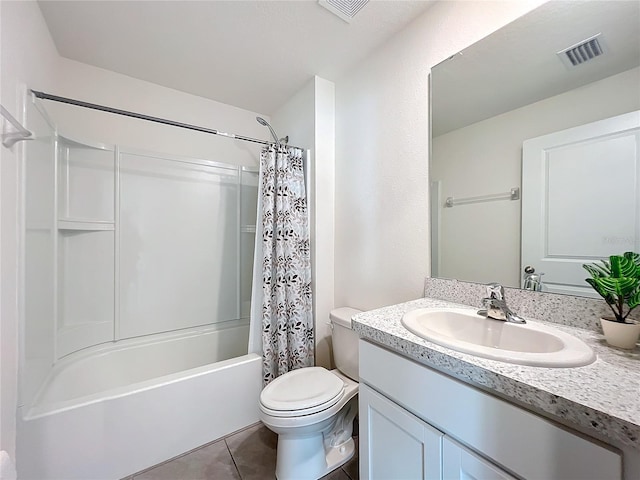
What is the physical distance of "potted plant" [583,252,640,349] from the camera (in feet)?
2.36

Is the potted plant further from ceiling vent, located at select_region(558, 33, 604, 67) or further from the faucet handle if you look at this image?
ceiling vent, located at select_region(558, 33, 604, 67)

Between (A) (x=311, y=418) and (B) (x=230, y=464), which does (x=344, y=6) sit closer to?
(A) (x=311, y=418)

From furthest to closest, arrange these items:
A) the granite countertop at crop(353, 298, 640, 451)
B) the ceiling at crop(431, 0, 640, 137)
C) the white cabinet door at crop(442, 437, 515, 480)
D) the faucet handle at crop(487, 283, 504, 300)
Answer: the faucet handle at crop(487, 283, 504, 300)
the ceiling at crop(431, 0, 640, 137)
the white cabinet door at crop(442, 437, 515, 480)
the granite countertop at crop(353, 298, 640, 451)

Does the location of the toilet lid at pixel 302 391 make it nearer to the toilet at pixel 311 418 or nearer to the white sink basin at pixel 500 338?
the toilet at pixel 311 418

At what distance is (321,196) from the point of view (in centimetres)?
189

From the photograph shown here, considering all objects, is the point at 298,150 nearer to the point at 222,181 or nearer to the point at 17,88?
the point at 222,181

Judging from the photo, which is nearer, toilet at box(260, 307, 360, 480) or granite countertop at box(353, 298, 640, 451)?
granite countertop at box(353, 298, 640, 451)

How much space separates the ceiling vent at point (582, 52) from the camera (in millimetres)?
878

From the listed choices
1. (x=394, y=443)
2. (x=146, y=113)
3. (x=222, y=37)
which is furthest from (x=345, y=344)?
(x=146, y=113)

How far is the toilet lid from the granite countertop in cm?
59

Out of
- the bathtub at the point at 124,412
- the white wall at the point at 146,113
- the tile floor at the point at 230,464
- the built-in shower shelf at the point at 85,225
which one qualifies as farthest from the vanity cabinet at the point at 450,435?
the white wall at the point at 146,113

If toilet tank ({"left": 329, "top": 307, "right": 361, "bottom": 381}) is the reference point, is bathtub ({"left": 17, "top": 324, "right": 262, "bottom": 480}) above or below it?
below

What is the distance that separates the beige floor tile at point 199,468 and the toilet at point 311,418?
29 cm

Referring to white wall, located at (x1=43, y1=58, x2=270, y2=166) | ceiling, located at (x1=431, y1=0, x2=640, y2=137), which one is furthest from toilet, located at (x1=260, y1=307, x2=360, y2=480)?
→ white wall, located at (x1=43, y1=58, x2=270, y2=166)
